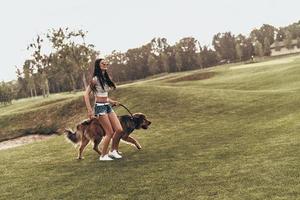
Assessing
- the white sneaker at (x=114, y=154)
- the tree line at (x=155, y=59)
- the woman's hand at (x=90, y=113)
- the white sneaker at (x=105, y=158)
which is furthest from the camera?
the tree line at (x=155, y=59)

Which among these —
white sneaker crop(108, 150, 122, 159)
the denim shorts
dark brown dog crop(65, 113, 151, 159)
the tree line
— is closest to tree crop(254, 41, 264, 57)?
the tree line

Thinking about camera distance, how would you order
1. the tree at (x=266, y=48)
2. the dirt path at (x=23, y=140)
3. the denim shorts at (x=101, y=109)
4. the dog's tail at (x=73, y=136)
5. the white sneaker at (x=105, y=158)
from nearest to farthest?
the denim shorts at (x=101, y=109) < the white sneaker at (x=105, y=158) < the dog's tail at (x=73, y=136) < the dirt path at (x=23, y=140) < the tree at (x=266, y=48)

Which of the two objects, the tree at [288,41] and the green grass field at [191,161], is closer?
the green grass field at [191,161]

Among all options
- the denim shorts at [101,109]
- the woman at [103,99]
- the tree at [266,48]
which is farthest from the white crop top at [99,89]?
the tree at [266,48]

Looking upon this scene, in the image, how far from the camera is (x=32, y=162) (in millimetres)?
14055

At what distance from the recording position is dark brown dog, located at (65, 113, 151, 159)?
42.3ft

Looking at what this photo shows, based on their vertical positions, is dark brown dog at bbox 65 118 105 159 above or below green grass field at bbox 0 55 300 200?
above

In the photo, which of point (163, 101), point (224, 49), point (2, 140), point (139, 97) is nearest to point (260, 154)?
point (163, 101)

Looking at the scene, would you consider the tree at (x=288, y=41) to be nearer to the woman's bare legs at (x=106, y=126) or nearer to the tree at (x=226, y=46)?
the tree at (x=226, y=46)

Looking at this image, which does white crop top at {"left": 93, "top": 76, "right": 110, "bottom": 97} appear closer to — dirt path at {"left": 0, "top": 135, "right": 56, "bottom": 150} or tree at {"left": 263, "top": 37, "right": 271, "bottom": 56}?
dirt path at {"left": 0, "top": 135, "right": 56, "bottom": 150}

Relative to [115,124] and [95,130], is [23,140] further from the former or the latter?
[115,124]

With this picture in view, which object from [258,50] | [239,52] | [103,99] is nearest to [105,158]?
[103,99]

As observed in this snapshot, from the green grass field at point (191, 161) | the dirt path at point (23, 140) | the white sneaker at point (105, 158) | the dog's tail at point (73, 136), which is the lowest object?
the dirt path at point (23, 140)

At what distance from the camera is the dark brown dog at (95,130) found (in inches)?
507
